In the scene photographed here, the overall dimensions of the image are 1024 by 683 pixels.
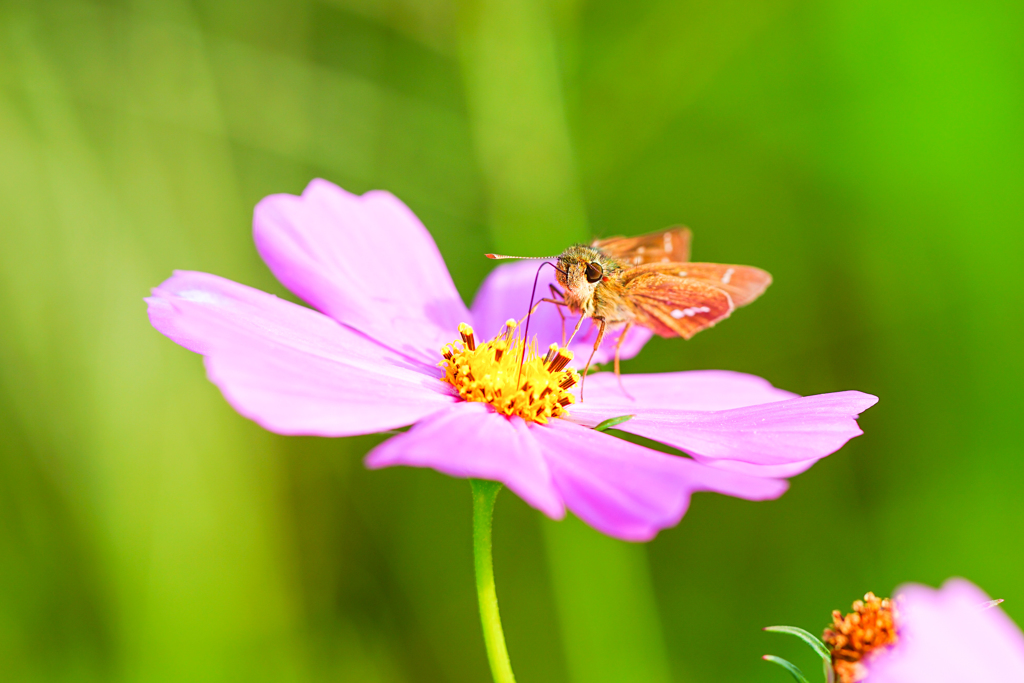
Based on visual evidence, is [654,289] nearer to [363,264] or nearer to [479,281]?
[363,264]

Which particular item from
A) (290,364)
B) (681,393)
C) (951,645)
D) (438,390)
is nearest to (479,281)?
(681,393)

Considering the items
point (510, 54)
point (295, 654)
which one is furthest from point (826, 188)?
point (295, 654)

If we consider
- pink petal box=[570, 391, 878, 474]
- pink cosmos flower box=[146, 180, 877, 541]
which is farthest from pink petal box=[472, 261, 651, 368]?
pink petal box=[570, 391, 878, 474]

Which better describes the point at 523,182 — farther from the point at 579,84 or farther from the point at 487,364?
the point at 487,364

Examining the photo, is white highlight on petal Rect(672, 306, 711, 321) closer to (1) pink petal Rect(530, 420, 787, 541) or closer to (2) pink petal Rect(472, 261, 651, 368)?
(2) pink petal Rect(472, 261, 651, 368)

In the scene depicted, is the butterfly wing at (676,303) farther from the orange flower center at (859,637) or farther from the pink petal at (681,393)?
the orange flower center at (859,637)

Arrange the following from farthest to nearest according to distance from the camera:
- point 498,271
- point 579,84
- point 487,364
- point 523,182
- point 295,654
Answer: point 579,84 → point 523,182 → point 295,654 → point 498,271 → point 487,364
